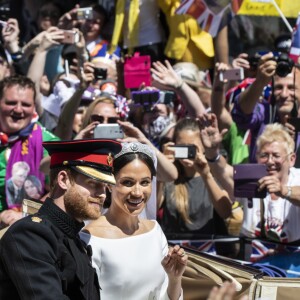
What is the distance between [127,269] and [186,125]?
2847 millimetres

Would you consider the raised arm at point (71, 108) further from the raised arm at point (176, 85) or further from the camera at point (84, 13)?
the camera at point (84, 13)

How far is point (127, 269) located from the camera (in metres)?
4.98

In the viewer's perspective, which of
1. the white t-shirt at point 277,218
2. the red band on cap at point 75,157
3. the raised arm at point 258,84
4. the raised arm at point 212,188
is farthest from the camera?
the raised arm at point 258,84

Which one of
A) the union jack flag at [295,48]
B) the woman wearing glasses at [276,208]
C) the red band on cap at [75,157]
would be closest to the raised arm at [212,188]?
the woman wearing glasses at [276,208]

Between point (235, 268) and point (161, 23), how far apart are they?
4.93 metres

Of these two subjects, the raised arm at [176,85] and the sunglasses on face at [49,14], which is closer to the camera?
the raised arm at [176,85]

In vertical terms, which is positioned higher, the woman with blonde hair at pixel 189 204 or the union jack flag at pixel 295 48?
the union jack flag at pixel 295 48

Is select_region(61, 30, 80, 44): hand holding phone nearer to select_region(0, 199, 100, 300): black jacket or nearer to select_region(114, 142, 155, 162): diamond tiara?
select_region(114, 142, 155, 162): diamond tiara

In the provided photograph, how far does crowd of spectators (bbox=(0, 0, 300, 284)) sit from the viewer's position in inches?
269

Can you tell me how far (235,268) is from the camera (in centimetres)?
549

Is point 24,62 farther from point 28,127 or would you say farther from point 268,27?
point 268,27

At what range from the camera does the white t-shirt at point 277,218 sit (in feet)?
22.0

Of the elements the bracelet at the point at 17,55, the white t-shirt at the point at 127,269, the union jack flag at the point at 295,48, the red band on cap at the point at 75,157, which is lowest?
the white t-shirt at the point at 127,269

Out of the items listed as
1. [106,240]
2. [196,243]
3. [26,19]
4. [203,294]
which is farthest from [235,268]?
[26,19]
